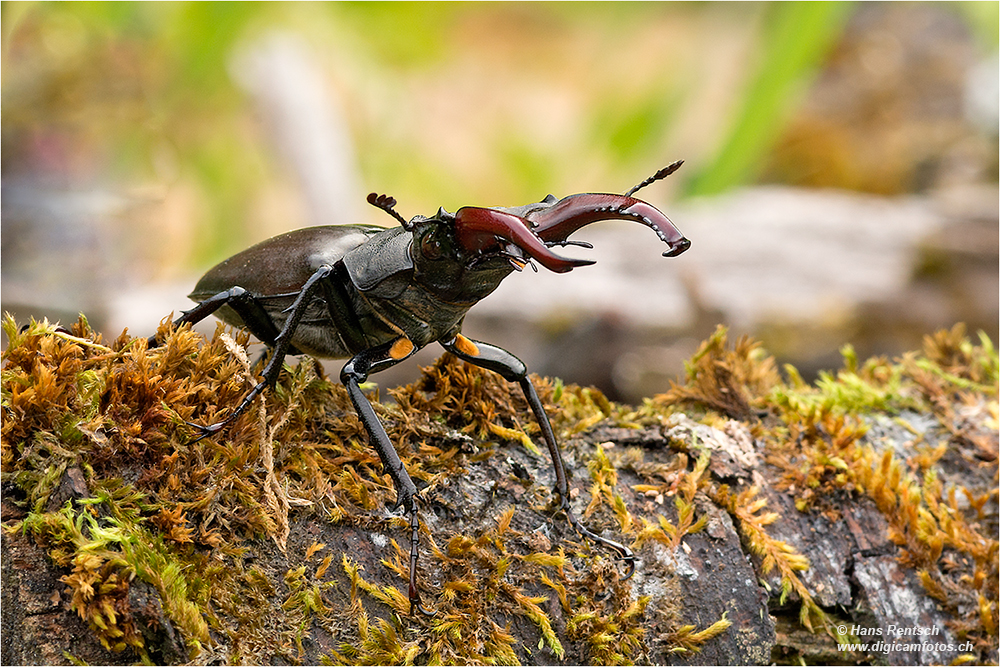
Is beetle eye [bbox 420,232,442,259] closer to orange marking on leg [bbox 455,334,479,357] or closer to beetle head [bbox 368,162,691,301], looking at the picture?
beetle head [bbox 368,162,691,301]

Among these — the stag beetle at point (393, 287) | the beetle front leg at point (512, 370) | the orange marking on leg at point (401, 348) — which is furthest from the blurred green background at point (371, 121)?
the beetle front leg at point (512, 370)

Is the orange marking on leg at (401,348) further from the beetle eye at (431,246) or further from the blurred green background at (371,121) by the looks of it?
the blurred green background at (371,121)

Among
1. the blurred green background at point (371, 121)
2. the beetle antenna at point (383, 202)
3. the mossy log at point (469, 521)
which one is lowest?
the mossy log at point (469, 521)

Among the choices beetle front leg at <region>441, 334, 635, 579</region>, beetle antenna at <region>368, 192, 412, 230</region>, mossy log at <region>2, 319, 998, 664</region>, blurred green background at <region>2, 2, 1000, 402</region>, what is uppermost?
blurred green background at <region>2, 2, 1000, 402</region>

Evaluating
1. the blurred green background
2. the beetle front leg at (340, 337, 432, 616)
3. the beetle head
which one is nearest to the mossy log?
the beetle front leg at (340, 337, 432, 616)

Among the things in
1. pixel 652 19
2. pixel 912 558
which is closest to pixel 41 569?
pixel 912 558

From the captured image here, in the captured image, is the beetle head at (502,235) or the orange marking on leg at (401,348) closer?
the beetle head at (502,235)

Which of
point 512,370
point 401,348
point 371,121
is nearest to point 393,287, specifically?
point 401,348
